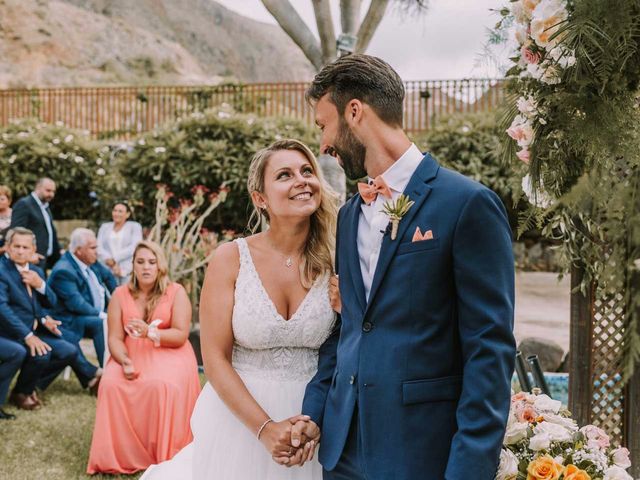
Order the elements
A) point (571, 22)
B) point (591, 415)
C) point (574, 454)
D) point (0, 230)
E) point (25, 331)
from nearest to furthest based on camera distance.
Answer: point (571, 22) → point (574, 454) → point (591, 415) → point (25, 331) → point (0, 230)

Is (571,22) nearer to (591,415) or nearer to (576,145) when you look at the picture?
(576,145)

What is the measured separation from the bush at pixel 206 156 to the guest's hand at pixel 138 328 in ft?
19.9

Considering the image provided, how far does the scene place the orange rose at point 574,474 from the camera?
8.43 ft

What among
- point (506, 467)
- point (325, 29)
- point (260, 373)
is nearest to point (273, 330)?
point (260, 373)

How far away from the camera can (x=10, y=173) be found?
14312 mm

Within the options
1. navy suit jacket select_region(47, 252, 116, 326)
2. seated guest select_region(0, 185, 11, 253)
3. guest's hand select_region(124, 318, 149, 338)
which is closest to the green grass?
navy suit jacket select_region(47, 252, 116, 326)

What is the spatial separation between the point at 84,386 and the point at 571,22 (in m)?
6.70

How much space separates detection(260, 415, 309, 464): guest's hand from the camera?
2611mm

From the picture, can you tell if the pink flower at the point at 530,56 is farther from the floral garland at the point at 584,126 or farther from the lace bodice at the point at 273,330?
the lace bodice at the point at 273,330

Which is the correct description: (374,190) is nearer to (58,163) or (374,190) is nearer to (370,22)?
(370,22)

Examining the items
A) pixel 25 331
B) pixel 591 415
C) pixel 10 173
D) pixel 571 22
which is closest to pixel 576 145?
pixel 571 22

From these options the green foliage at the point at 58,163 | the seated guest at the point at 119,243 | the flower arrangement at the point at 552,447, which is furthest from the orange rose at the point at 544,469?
the green foliage at the point at 58,163

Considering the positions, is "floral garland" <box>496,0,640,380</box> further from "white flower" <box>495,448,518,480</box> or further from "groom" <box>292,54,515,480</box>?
"white flower" <box>495,448,518,480</box>

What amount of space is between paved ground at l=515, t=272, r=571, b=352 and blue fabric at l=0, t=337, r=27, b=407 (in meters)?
5.65
